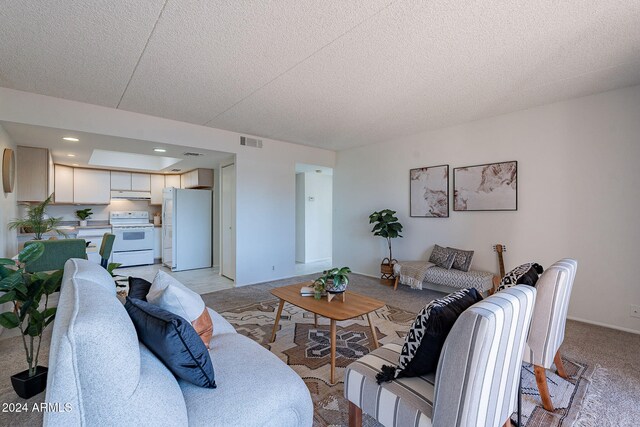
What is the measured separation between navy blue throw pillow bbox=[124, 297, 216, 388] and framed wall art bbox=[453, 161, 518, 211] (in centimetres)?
398

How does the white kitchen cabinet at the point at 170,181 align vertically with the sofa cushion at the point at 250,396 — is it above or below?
above

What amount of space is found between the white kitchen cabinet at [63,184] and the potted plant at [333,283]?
20.6 feet

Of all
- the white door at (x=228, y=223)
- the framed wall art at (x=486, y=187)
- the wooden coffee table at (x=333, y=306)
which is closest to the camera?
the wooden coffee table at (x=333, y=306)

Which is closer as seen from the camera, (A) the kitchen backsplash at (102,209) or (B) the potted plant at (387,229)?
(B) the potted plant at (387,229)

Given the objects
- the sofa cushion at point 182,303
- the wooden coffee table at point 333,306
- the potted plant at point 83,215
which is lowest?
the wooden coffee table at point 333,306

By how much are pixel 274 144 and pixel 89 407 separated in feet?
15.7

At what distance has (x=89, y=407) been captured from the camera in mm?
765

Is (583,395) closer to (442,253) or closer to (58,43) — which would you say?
(442,253)

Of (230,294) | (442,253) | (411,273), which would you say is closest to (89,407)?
(230,294)

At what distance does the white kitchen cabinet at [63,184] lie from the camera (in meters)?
5.83

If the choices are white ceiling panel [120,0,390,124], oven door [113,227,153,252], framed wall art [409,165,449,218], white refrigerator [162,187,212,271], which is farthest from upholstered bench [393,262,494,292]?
oven door [113,227,153,252]

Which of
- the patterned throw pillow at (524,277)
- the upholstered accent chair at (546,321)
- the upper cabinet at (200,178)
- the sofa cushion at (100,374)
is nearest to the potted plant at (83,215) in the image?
the upper cabinet at (200,178)

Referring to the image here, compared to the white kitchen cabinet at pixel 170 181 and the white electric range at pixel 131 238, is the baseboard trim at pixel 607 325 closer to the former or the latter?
the white electric range at pixel 131 238

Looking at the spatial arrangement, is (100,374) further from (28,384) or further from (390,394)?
(28,384)
